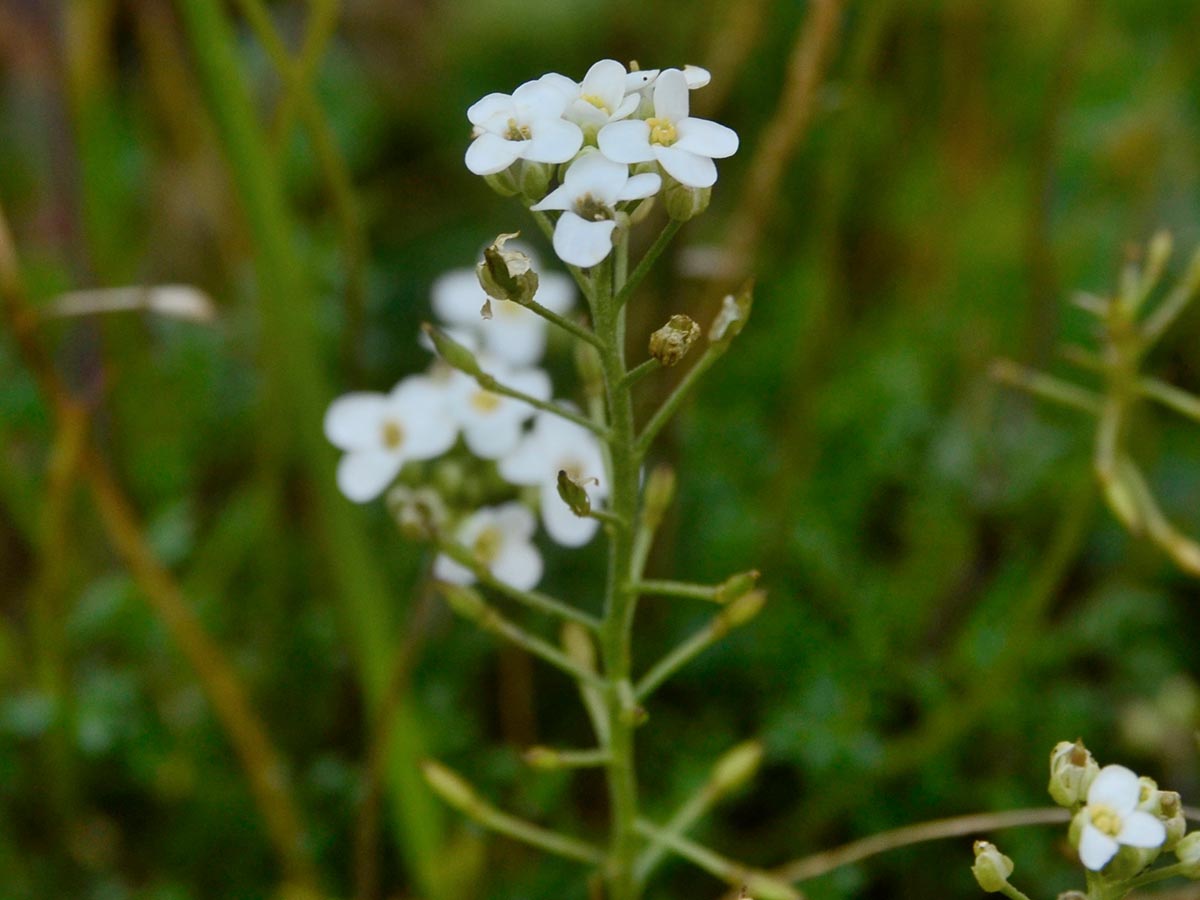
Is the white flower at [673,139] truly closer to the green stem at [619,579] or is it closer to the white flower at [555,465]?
the green stem at [619,579]

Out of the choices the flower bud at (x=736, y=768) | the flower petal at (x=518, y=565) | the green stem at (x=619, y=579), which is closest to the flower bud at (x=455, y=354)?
the green stem at (x=619, y=579)

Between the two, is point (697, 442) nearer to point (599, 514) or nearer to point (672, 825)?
point (672, 825)

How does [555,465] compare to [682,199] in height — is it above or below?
below

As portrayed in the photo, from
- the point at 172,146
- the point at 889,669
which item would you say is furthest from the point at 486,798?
the point at 172,146

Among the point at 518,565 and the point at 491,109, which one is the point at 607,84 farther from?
the point at 518,565

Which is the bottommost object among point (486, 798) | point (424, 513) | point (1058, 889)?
point (1058, 889)

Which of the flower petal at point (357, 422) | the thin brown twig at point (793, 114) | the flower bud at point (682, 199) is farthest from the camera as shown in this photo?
the thin brown twig at point (793, 114)

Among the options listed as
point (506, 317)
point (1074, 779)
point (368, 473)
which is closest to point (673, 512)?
point (506, 317)
